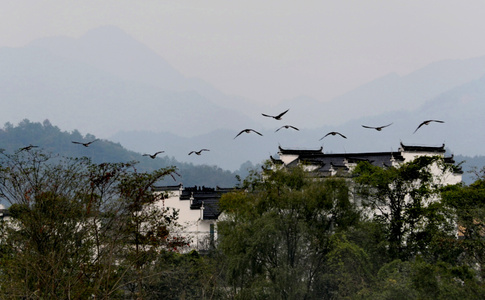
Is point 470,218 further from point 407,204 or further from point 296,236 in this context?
point 296,236

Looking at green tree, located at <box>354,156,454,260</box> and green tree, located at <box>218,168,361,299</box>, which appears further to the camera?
green tree, located at <box>354,156,454,260</box>

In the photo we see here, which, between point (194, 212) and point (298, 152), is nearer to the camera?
point (298, 152)

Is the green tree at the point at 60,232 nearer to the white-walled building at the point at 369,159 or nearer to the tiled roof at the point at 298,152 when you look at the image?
the white-walled building at the point at 369,159

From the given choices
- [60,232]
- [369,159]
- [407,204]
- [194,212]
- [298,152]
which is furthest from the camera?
[194,212]

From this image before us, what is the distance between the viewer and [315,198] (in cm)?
3081

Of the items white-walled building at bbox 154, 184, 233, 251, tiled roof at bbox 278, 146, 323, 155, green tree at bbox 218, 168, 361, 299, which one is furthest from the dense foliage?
white-walled building at bbox 154, 184, 233, 251

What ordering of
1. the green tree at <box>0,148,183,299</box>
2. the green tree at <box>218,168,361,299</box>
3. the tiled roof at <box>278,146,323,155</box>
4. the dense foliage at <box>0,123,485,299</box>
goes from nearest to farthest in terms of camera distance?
the green tree at <box>0,148,183,299</box>, the dense foliage at <box>0,123,485,299</box>, the green tree at <box>218,168,361,299</box>, the tiled roof at <box>278,146,323,155</box>

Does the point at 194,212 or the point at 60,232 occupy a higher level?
the point at 194,212

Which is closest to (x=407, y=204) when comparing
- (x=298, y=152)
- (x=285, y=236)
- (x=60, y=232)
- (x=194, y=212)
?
(x=285, y=236)

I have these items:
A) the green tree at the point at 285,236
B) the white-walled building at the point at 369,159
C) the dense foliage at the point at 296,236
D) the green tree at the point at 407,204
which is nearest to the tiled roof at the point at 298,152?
the white-walled building at the point at 369,159

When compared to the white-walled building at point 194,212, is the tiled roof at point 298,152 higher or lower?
higher

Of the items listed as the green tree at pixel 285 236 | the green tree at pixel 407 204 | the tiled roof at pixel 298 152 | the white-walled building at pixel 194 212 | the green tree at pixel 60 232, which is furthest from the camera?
the white-walled building at pixel 194 212

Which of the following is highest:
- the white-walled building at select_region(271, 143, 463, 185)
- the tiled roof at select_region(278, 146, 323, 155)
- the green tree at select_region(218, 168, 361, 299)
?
the tiled roof at select_region(278, 146, 323, 155)

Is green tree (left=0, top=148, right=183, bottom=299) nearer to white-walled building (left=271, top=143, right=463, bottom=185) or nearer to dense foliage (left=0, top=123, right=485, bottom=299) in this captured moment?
dense foliage (left=0, top=123, right=485, bottom=299)
